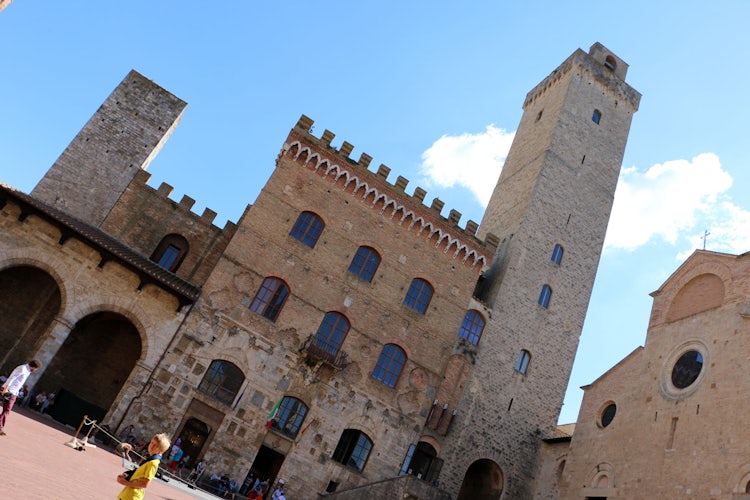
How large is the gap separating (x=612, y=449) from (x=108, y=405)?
18596 millimetres

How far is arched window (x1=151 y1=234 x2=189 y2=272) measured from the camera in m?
22.3

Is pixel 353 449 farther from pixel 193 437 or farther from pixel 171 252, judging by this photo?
pixel 171 252

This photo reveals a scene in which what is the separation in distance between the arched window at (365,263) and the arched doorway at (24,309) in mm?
11093

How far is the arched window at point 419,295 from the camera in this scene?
23.4 m

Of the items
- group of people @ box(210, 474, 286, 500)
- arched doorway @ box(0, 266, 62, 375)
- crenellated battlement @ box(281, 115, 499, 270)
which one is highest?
crenellated battlement @ box(281, 115, 499, 270)

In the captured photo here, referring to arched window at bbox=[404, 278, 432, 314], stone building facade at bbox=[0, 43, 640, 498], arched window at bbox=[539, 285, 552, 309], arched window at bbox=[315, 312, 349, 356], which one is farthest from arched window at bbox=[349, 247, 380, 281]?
arched window at bbox=[539, 285, 552, 309]

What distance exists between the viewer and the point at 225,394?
19516mm

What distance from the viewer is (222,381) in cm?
1956

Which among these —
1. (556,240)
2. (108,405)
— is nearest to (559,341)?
(556,240)

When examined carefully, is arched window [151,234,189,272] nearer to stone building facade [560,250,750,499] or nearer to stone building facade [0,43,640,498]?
stone building facade [0,43,640,498]

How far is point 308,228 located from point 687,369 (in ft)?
48.5

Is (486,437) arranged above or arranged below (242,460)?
above

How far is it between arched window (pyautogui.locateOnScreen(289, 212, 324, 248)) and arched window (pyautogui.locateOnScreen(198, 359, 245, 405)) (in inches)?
222

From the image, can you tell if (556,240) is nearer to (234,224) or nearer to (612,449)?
(612,449)
